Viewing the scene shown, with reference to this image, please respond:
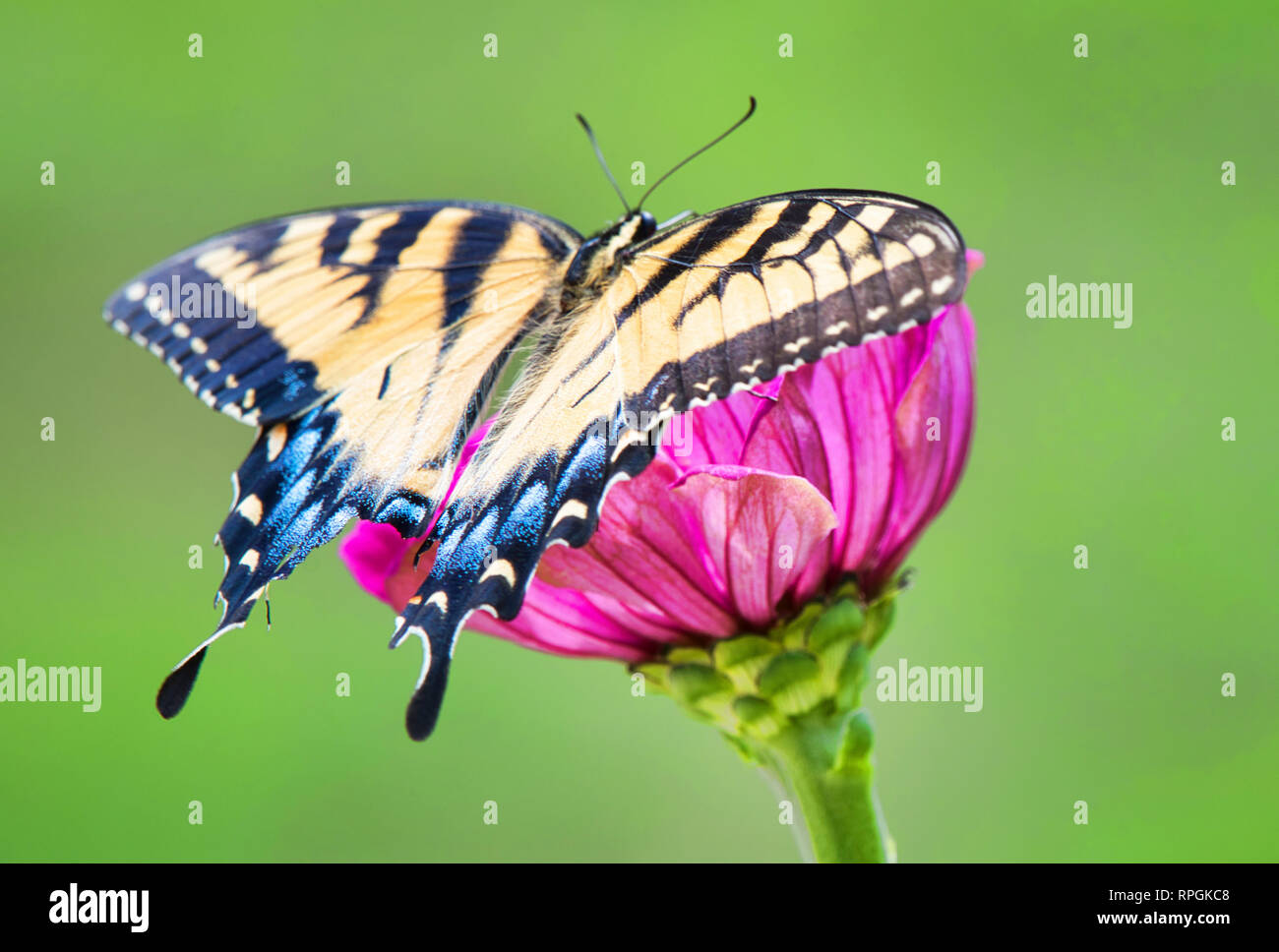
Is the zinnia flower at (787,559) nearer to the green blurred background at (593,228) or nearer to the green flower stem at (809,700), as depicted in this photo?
the green flower stem at (809,700)

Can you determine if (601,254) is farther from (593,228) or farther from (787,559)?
(593,228)

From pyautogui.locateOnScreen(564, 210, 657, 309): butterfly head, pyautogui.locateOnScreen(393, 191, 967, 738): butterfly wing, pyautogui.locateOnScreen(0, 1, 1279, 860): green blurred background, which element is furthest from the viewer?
pyautogui.locateOnScreen(0, 1, 1279, 860): green blurred background

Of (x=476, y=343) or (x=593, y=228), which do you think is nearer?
(x=476, y=343)

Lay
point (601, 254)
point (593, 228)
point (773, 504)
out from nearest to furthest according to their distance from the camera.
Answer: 1. point (773, 504)
2. point (601, 254)
3. point (593, 228)

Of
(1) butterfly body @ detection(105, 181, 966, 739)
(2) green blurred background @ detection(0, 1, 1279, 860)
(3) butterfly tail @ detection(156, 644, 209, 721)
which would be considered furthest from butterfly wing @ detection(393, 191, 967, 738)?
(2) green blurred background @ detection(0, 1, 1279, 860)

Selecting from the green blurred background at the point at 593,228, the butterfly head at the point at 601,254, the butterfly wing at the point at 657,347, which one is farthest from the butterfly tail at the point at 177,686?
the green blurred background at the point at 593,228

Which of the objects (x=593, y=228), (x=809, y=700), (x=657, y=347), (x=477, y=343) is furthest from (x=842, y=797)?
(x=593, y=228)

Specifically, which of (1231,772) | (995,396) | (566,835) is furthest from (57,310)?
(1231,772)

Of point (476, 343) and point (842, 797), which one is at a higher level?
point (476, 343)

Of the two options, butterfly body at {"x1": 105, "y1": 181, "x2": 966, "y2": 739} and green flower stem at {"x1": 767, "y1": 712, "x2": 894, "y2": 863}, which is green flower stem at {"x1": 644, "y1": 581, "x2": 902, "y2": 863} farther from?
butterfly body at {"x1": 105, "y1": 181, "x2": 966, "y2": 739}
